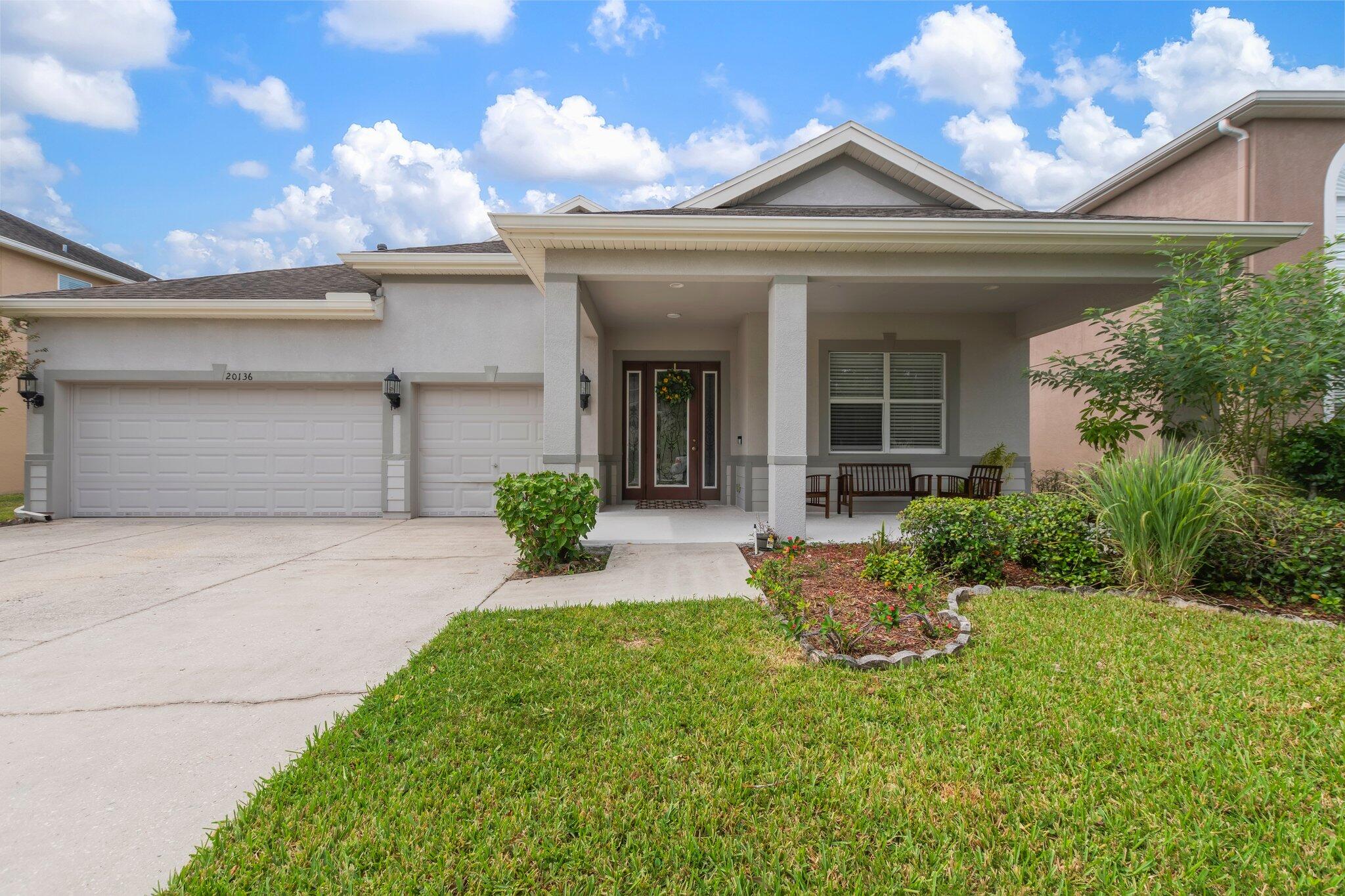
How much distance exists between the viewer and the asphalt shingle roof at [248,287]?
9.53 metres

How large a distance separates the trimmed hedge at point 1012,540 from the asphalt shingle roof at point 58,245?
17627 mm

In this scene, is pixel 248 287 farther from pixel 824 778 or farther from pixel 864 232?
pixel 824 778

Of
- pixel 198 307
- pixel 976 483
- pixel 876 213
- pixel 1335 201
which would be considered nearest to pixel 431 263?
pixel 198 307

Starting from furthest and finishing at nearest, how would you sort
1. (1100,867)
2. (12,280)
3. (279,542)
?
(12,280) < (279,542) < (1100,867)

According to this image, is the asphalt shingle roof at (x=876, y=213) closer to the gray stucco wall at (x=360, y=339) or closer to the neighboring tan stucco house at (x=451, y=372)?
the neighboring tan stucco house at (x=451, y=372)

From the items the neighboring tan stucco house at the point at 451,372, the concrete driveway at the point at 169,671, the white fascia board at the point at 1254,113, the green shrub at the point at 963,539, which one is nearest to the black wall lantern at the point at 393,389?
the neighboring tan stucco house at the point at 451,372

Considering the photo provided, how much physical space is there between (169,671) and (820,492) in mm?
8153

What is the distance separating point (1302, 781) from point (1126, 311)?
8.80 meters

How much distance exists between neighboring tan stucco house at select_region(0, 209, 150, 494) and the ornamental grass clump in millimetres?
17373

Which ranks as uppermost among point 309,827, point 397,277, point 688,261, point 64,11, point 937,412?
point 64,11

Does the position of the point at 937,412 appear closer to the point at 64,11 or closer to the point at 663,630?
the point at 663,630

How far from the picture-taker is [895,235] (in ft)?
20.6

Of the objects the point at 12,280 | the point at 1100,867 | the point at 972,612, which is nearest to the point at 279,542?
the point at 972,612

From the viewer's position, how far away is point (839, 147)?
879cm
